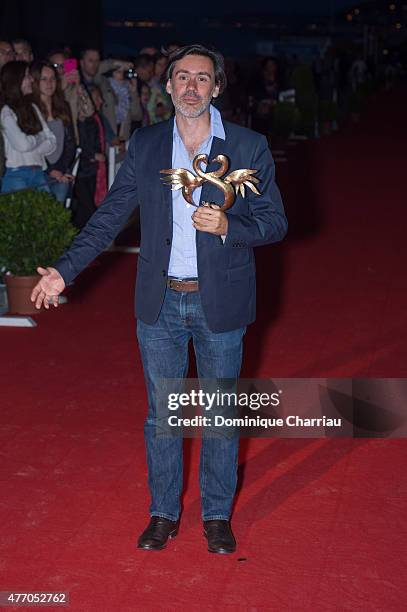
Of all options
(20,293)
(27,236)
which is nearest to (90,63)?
(27,236)

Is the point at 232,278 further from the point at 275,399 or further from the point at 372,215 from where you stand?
the point at 372,215

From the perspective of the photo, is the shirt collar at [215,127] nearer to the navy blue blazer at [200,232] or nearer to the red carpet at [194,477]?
the navy blue blazer at [200,232]

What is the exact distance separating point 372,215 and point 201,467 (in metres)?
10.5

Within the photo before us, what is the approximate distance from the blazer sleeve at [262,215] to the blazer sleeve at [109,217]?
1.61 ft

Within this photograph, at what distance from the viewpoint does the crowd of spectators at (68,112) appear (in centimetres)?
959

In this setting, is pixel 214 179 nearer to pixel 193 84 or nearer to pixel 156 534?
pixel 193 84

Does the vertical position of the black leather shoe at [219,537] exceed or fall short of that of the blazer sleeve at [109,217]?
it falls short

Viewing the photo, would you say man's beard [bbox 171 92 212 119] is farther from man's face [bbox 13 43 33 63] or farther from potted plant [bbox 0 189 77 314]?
man's face [bbox 13 43 33 63]

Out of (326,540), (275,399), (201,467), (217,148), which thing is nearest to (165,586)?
(201,467)

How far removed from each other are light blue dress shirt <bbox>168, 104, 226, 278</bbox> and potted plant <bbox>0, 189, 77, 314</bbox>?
452 centimetres

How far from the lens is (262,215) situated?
14.2ft

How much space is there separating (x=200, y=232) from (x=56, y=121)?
628 centimetres

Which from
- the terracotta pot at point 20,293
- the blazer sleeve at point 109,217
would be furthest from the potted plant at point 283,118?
the blazer sleeve at point 109,217

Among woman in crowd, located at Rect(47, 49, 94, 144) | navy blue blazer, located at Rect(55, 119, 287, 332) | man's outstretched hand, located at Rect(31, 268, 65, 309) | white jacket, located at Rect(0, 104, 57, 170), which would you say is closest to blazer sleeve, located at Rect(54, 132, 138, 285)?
navy blue blazer, located at Rect(55, 119, 287, 332)
